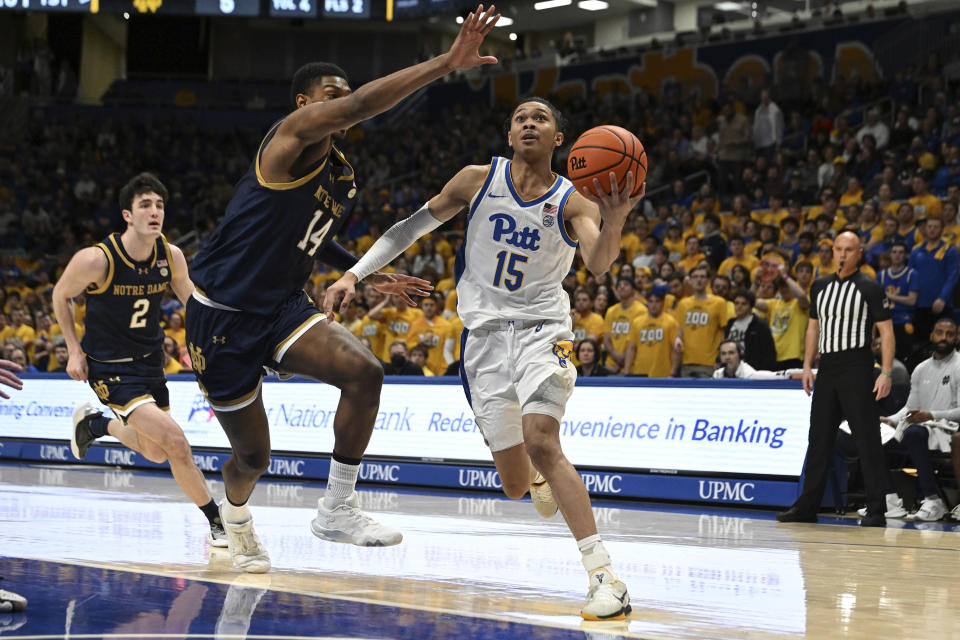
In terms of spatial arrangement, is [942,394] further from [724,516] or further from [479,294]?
[479,294]

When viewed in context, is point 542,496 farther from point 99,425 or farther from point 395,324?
point 395,324

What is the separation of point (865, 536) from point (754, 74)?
676 inches

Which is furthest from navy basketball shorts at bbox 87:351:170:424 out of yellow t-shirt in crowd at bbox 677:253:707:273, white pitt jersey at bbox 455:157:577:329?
yellow t-shirt in crowd at bbox 677:253:707:273

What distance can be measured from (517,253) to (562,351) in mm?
513

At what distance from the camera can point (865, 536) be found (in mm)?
7547

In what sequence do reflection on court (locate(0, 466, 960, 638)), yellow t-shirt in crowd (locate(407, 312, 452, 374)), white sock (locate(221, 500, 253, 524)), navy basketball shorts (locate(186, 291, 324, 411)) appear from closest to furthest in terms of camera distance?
reflection on court (locate(0, 466, 960, 638))
navy basketball shorts (locate(186, 291, 324, 411))
white sock (locate(221, 500, 253, 524))
yellow t-shirt in crowd (locate(407, 312, 452, 374))

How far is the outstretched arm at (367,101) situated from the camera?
4.14 metres

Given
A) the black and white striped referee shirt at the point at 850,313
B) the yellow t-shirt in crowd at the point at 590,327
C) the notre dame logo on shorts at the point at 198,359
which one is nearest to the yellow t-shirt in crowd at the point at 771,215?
the yellow t-shirt in crowd at the point at 590,327

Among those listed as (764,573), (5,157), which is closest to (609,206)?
(764,573)

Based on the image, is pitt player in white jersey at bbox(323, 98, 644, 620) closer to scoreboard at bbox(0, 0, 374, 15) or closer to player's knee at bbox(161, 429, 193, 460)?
player's knee at bbox(161, 429, 193, 460)

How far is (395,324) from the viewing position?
14.0 m

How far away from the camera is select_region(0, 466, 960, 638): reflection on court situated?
13.3 feet

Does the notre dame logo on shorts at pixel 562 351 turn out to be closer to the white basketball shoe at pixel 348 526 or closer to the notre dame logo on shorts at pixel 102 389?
the white basketball shoe at pixel 348 526

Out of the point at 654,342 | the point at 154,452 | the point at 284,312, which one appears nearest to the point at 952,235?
the point at 654,342
